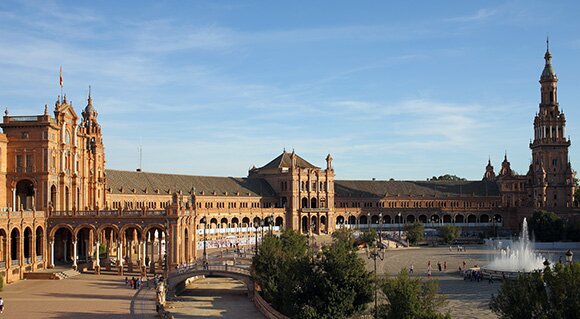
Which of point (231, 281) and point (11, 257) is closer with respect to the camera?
point (11, 257)

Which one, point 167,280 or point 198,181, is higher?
point 198,181

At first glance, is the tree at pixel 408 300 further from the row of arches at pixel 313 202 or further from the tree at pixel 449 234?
the row of arches at pixel 313 202

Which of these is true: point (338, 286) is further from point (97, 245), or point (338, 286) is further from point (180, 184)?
point (180, 184)

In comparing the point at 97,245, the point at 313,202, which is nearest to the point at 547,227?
the point at 313,202

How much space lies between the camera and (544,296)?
36.3 meters

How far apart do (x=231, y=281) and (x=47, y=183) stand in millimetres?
23631

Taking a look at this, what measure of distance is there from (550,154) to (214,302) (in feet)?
318

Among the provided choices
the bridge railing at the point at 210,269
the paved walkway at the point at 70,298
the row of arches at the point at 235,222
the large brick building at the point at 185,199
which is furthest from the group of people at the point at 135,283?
the row of arches at the point at 235,222

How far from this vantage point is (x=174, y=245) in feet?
250

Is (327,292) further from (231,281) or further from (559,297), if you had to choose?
(231,281)

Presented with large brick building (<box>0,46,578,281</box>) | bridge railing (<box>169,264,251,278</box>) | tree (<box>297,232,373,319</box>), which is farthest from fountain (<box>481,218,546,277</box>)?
tree (<box>297,232,373,319</box>)

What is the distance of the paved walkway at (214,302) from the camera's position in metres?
60.9

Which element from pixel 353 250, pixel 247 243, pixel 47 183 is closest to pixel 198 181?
pixel 247 243

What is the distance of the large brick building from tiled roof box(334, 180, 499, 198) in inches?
10.4
